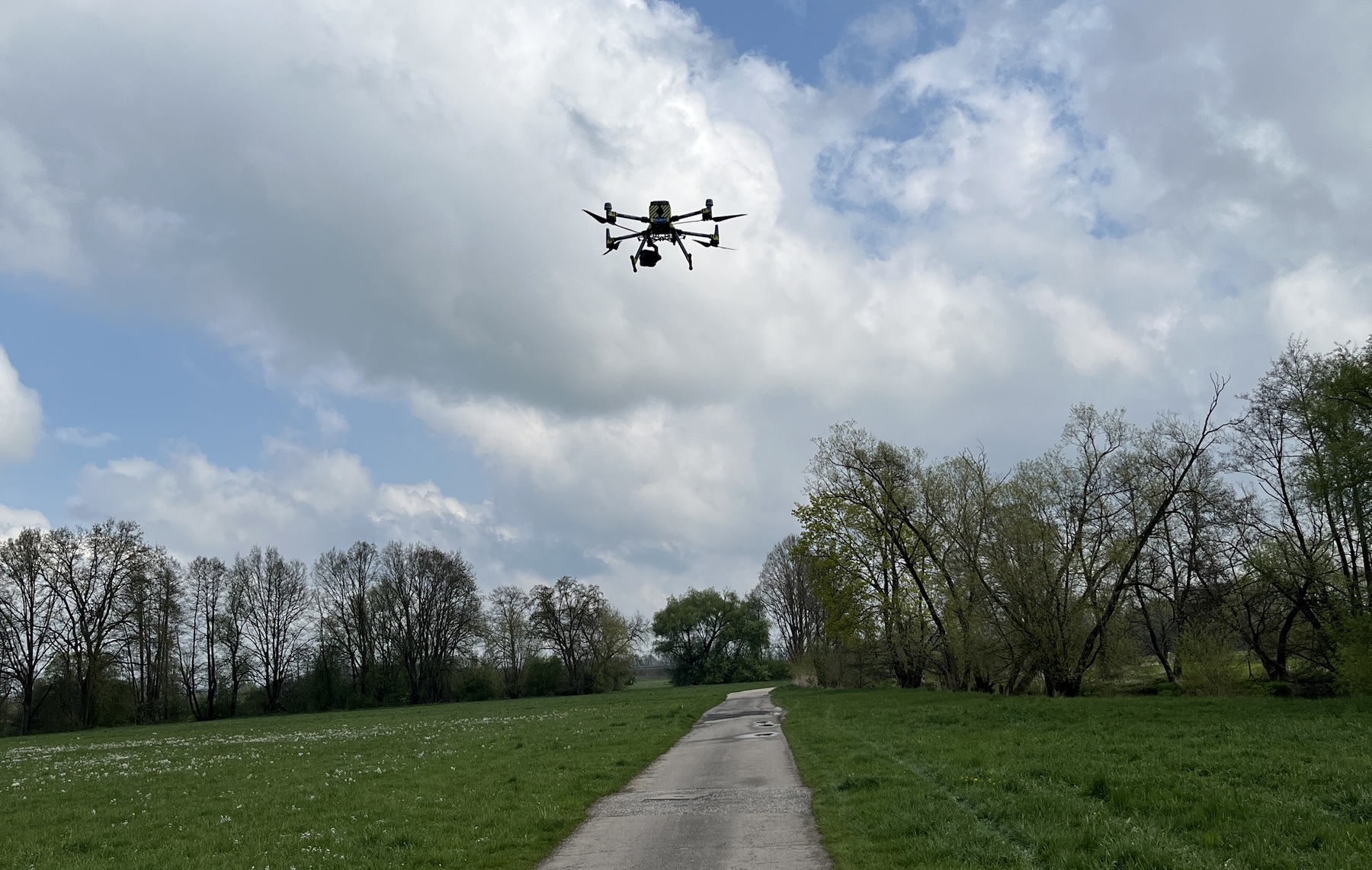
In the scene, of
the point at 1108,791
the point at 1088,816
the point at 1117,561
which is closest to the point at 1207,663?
the point at 1117,561

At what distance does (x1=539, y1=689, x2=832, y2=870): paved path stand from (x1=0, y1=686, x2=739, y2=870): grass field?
24.7 inches

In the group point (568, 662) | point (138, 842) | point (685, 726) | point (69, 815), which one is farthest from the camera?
point (568, 662)

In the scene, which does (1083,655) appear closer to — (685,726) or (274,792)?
(685,726)

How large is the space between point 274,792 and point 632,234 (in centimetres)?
1429

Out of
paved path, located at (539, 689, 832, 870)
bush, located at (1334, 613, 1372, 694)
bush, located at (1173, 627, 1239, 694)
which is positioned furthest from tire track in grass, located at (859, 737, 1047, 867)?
bush, located at (1173, 627, 1239, 694)

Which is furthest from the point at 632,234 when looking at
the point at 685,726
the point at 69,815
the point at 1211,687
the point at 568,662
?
the point at 568,662

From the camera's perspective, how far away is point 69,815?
1496 cm

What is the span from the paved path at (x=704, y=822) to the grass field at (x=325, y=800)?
0.63 metres

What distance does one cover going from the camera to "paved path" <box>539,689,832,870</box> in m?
9.30

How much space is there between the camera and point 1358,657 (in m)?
24.8

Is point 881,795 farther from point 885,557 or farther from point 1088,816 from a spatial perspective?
point 885,557

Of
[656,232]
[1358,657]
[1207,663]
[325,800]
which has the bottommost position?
[1207,663]

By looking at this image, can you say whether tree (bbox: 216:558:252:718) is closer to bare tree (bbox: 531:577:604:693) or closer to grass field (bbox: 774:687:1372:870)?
bare tree (bbox: 531:577:604:693)

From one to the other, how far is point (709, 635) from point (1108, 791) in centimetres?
9517
